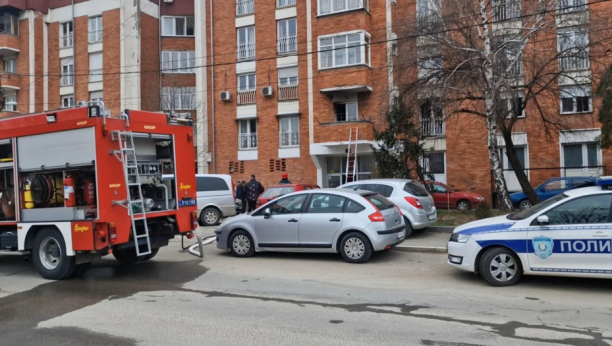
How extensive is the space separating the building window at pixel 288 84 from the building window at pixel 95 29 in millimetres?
14229

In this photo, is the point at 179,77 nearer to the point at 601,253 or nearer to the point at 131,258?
the point at 131,258

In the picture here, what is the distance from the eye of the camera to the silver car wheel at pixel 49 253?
8930mm

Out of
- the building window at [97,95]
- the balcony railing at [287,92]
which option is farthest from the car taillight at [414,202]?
the building window at [97,95]

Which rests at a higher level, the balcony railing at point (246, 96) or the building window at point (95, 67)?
the building window at point (95, 67)

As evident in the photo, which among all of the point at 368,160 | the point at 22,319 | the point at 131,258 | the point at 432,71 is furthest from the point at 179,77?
the point at 22,319

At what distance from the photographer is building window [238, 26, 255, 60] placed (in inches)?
1190

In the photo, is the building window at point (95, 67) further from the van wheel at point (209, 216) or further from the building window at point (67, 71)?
the van wheel at point (209, 216)

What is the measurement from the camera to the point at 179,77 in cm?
3375

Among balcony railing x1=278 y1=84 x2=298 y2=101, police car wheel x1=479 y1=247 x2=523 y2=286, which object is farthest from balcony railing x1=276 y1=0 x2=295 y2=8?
police car wheel x1=479 y1=247 x2=523 y2=286

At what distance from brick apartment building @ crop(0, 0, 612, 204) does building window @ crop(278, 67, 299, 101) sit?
6 cm

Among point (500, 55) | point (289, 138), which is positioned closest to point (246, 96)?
point (289, 138)

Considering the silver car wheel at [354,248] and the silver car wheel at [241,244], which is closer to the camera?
the silver car wheel at [354,248]

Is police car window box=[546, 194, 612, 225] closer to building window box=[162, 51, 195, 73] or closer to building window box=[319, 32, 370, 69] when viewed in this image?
building window box=[319, 32, 370, 69]

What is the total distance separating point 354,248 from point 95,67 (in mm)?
30803
